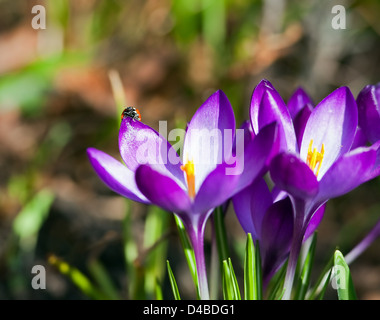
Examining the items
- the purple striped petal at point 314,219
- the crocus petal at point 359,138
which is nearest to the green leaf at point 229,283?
the purple striped petal at point 314,219

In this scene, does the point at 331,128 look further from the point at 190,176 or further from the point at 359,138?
the point at 190,176

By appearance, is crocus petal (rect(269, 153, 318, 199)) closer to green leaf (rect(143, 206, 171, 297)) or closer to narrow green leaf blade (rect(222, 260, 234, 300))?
narrow green leaf blade (rect(222, 260, 234, 300))

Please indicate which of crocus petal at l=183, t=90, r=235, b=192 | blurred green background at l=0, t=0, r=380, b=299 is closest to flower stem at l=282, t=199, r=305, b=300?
crocus petal at l=183, t=90, r=235, b=192

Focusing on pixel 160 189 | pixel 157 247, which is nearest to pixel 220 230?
pixel 160 189

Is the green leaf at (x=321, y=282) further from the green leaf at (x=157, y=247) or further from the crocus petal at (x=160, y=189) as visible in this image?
the green leaf at (x=157, y=247)
